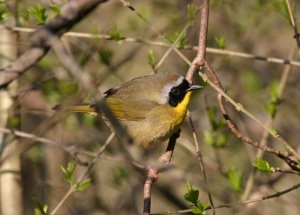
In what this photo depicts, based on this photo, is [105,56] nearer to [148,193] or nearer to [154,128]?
[154,128]

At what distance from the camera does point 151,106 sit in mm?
4633

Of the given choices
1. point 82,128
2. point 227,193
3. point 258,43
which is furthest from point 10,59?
point 258,43

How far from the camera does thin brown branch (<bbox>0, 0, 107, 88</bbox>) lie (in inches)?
118

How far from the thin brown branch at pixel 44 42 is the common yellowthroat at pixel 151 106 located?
108cm

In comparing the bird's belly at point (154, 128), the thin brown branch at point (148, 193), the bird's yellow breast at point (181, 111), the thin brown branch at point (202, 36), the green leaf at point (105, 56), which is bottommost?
the bird's belly at point (154, 128)

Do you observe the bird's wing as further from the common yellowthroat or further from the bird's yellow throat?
the bird's yellow throat

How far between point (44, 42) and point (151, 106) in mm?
1754

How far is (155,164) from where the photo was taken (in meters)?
2.01

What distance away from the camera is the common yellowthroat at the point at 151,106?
171 inches

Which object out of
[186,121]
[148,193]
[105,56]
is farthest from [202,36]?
[186,121]

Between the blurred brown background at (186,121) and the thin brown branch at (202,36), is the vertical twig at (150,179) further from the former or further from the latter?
the blurred brown background at (186,121)

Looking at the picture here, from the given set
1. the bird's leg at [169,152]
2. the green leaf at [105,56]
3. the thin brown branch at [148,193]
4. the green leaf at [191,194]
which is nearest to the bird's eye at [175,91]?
the bird's leg at [169,152]

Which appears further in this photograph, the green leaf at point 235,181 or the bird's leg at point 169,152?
the green leaf at point 235,181

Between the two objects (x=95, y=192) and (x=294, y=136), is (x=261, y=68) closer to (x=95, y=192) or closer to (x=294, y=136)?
(x=294, y=136)
